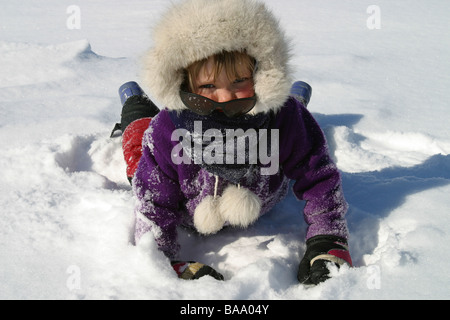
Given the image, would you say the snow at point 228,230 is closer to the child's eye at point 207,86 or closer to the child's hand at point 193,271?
the child's hand at point 193,271

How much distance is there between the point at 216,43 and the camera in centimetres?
107

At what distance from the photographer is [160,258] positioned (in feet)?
3.91

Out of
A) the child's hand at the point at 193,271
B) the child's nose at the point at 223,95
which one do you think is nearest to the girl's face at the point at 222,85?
the child's nose at the point at 223,95

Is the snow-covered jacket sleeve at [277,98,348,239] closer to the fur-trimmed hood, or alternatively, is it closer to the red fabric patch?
the fur-trimmed hood

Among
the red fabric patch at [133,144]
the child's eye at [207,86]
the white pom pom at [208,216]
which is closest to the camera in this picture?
the child's eye at [207,86]

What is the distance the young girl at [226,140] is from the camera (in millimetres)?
1103

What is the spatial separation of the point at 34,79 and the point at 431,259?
9.64ft

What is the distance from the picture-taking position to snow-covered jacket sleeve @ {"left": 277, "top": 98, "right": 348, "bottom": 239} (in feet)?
4.22

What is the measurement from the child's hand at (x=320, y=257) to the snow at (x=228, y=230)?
0.03 m

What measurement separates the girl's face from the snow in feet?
0.71

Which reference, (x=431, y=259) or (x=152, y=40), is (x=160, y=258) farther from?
(x=431, y=259)

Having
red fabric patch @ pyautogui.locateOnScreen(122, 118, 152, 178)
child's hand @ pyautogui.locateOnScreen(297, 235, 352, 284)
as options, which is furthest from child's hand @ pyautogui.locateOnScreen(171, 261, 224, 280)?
red fabric patch @ pyautogui.locateOnScreen(122, 118, 152, 178)
